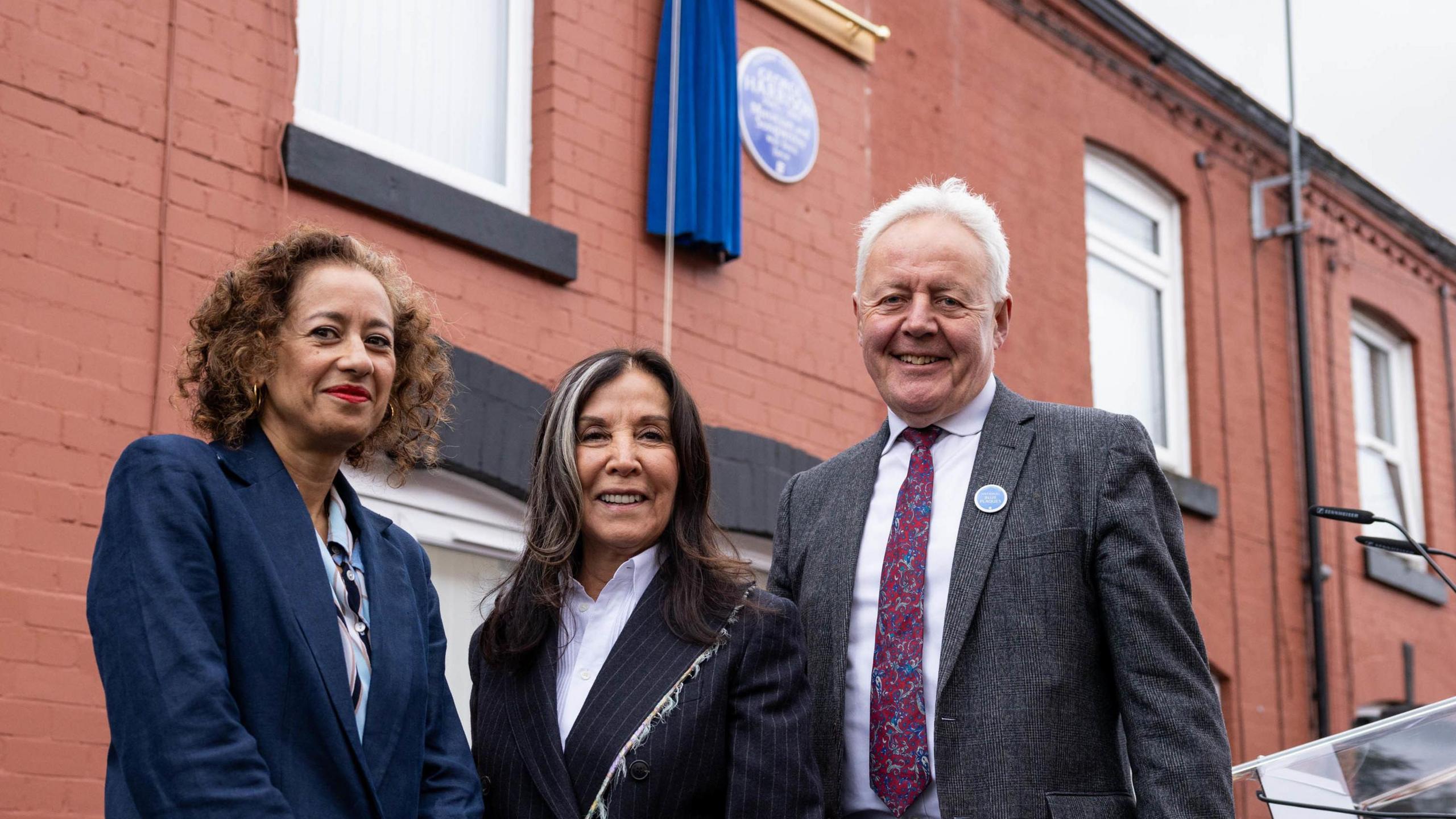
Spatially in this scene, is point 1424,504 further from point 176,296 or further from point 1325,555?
point 176,296

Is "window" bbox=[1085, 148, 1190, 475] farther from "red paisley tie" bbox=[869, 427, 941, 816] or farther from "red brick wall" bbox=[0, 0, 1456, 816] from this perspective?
"red paisley tie" bbox=[869, 427, 941, 816]

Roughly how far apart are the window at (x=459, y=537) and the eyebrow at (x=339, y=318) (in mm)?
2541

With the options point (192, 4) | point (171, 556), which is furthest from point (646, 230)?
point (171, 556)

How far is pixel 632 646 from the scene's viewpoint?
297 cm

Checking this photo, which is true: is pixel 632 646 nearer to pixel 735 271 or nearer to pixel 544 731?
pixel 544 731

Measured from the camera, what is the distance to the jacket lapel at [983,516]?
2.92m

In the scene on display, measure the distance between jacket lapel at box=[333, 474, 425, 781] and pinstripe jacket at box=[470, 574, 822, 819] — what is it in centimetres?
27

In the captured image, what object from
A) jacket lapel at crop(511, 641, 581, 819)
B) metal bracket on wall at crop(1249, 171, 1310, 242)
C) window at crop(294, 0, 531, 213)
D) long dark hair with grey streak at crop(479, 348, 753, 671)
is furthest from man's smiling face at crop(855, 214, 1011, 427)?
metal bracket on wall at crop(1249, 171, 1310, 242)

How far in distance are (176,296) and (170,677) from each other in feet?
8.63

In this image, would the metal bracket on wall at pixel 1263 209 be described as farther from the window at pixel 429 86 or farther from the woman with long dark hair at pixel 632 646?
the woman with long dark hair at pixel 632 646

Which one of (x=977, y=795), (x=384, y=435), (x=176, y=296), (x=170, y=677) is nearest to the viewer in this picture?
(x=170, y=677)

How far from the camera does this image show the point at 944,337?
3.15 meters

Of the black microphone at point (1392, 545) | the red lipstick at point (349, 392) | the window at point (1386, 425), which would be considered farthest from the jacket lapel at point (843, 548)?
the window at point (1386, 425)

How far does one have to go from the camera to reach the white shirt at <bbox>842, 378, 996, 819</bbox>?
9.71ft
